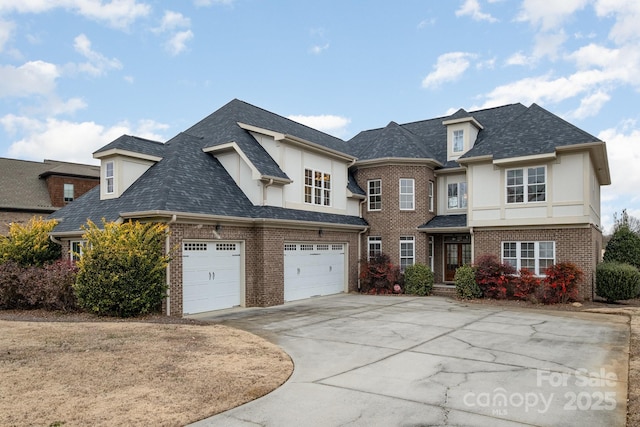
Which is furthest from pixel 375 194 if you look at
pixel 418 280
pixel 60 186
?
pixel 60 186

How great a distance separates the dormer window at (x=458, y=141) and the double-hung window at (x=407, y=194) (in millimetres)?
2955

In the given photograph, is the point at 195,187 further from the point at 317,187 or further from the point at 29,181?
the point at 29,181

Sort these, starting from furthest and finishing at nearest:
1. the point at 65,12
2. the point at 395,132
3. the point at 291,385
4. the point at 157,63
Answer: the point at 395,132, the point at 157,63, the point at 65,12, the point at 291,385

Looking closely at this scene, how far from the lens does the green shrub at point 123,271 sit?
12156 mm

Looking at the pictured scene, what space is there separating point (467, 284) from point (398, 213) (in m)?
4.69

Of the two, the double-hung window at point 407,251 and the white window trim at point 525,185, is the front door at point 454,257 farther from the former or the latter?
the white window trim at point 525,185

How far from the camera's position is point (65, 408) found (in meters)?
5.63

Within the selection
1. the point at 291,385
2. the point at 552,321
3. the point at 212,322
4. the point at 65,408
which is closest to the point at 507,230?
the point at 552,321

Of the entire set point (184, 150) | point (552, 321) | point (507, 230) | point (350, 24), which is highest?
point (350, 24)

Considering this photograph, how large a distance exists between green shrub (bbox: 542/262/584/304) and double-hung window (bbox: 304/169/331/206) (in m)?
9.22

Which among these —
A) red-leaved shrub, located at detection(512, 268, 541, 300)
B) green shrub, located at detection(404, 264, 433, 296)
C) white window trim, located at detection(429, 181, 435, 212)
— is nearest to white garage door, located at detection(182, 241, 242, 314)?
green shrub, located at detection(404, 264, 433, 296)

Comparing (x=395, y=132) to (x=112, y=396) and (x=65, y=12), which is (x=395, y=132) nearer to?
(x=65, y=12)

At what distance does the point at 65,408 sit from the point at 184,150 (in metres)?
12.0

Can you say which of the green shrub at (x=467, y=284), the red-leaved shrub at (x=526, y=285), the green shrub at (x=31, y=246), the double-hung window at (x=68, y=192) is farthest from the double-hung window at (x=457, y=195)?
the double-hung window at (x=68, y=192)
